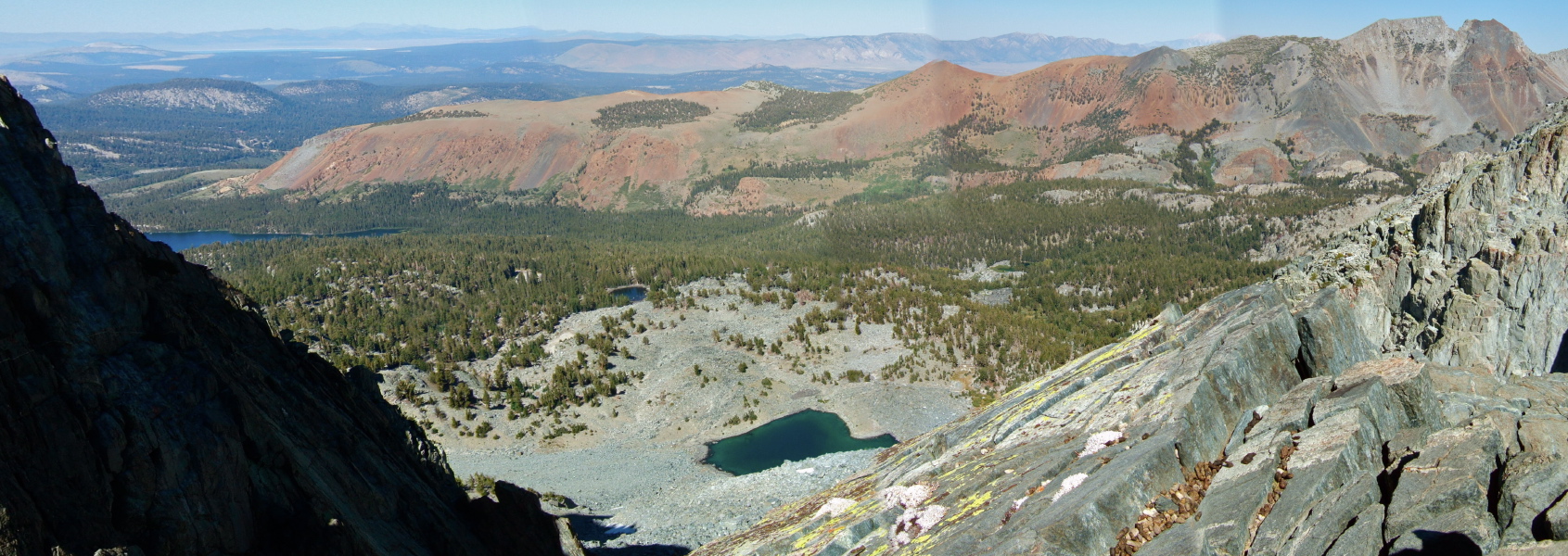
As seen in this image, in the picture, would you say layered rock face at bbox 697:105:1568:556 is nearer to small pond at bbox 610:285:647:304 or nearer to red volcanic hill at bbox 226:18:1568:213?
small pond at bbox 610:285:647:304

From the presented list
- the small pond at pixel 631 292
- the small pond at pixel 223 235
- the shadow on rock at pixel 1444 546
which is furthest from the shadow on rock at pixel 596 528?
the small pond at pixel 223 235

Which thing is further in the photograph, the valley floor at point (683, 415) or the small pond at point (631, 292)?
the small pond at point (631, 292)

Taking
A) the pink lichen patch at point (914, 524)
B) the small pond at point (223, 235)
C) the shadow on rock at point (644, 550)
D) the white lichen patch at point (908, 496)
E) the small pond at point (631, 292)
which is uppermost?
the pink lichen patch at point (914, 524)

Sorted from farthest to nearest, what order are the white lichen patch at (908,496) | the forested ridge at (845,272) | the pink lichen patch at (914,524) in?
the forested ridge at (845,272) < the white lichen patch at (908,496) < the pink lichen patch at (914,524)

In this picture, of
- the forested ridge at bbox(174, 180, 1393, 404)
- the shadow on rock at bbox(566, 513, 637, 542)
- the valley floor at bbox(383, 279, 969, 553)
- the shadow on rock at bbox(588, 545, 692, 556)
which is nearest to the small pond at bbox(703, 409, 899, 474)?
the valley floor at bbox(383, 279, 969, 553)

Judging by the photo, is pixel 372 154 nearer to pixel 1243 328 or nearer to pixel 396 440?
pixel 396 440

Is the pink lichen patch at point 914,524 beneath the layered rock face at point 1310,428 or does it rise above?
beneath

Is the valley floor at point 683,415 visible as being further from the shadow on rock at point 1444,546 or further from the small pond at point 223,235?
the small pond at point 223,235
